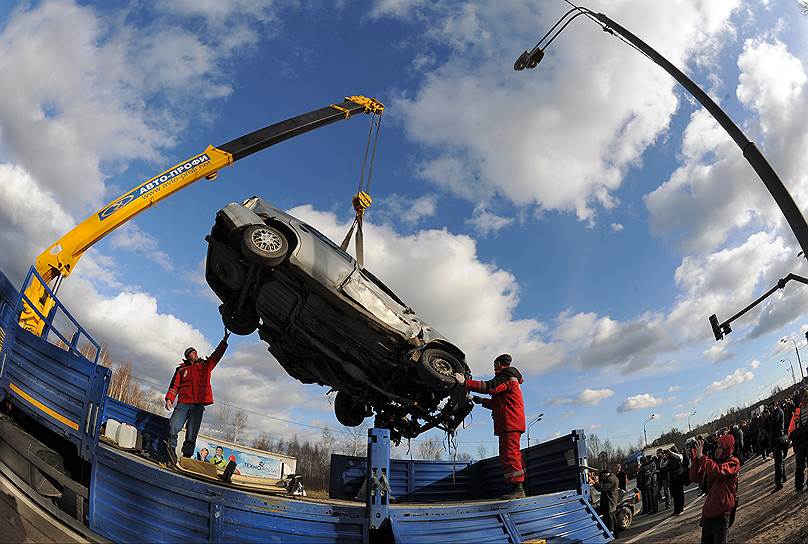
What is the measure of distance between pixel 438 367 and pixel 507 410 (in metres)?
0.95

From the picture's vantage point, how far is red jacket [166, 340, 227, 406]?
5.79 m

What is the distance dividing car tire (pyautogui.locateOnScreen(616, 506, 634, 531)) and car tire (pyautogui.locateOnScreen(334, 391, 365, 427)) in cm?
540

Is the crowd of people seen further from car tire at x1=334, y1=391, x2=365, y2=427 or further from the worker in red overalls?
car tire at x1=334, y1=391, x2=365, y2=427

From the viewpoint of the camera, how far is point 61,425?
382 cm

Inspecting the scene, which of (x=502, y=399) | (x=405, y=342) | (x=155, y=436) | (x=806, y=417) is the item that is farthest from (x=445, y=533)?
(x=806, y=417)

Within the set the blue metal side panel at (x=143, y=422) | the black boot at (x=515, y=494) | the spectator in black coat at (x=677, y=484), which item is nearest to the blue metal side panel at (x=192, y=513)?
the black boot at (x=515, y=494)

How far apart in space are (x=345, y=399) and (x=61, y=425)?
367 cm

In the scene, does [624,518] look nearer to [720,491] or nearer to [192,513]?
[720,491]

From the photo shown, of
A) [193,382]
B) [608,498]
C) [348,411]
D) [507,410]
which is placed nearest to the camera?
[507,410]

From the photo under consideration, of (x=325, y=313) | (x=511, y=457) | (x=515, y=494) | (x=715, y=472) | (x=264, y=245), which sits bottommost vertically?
(x=515, y=494)

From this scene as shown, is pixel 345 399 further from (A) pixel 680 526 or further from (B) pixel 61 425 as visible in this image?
(A) pixel 680 526

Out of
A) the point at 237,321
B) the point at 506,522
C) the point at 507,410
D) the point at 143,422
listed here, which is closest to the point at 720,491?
the point at 507,410

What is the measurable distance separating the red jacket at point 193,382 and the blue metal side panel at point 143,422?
73cm

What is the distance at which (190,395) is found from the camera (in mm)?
5773
